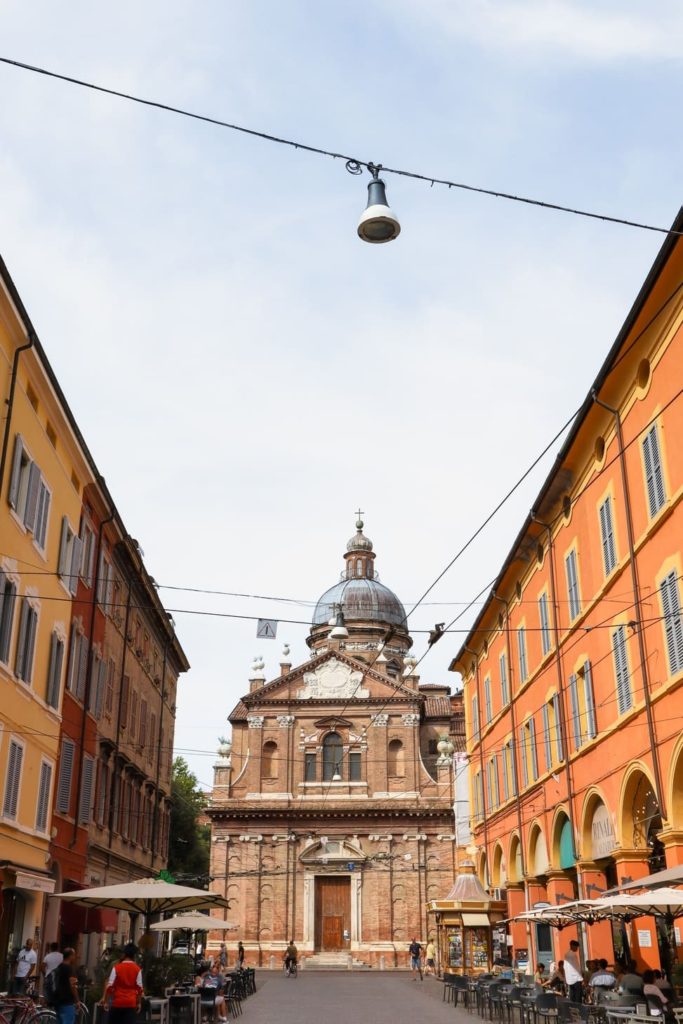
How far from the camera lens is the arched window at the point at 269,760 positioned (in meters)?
54.9

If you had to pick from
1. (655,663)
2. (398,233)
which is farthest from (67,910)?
(398,233)

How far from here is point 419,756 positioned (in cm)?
5422

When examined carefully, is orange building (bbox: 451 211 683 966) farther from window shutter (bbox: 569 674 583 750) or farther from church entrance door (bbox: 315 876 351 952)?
church entrance door (bbox: 315 876 351 952)

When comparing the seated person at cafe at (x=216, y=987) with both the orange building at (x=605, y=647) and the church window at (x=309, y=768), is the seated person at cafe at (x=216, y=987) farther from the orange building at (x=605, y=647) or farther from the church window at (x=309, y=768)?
the church window at (x=309, y=768)

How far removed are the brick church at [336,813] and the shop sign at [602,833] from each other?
95.8 ft

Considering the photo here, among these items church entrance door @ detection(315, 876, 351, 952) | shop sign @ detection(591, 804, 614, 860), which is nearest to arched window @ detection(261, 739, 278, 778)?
church entrance door @ detection(315, 876, 351, 952)

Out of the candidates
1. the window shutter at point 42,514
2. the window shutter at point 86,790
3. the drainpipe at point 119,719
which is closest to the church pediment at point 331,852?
the drainpipe at point 119,719

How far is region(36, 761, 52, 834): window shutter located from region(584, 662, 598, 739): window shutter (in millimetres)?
11499

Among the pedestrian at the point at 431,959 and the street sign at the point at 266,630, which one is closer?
the street sign at the point at 266,630

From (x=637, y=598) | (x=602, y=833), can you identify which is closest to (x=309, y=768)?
(x=602, y=833)

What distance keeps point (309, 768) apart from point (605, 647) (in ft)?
121

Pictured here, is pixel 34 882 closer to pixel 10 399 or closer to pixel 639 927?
pixel 10 399

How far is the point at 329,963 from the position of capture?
49812 millimetres

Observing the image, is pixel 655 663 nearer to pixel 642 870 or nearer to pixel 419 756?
pixel 642 870
